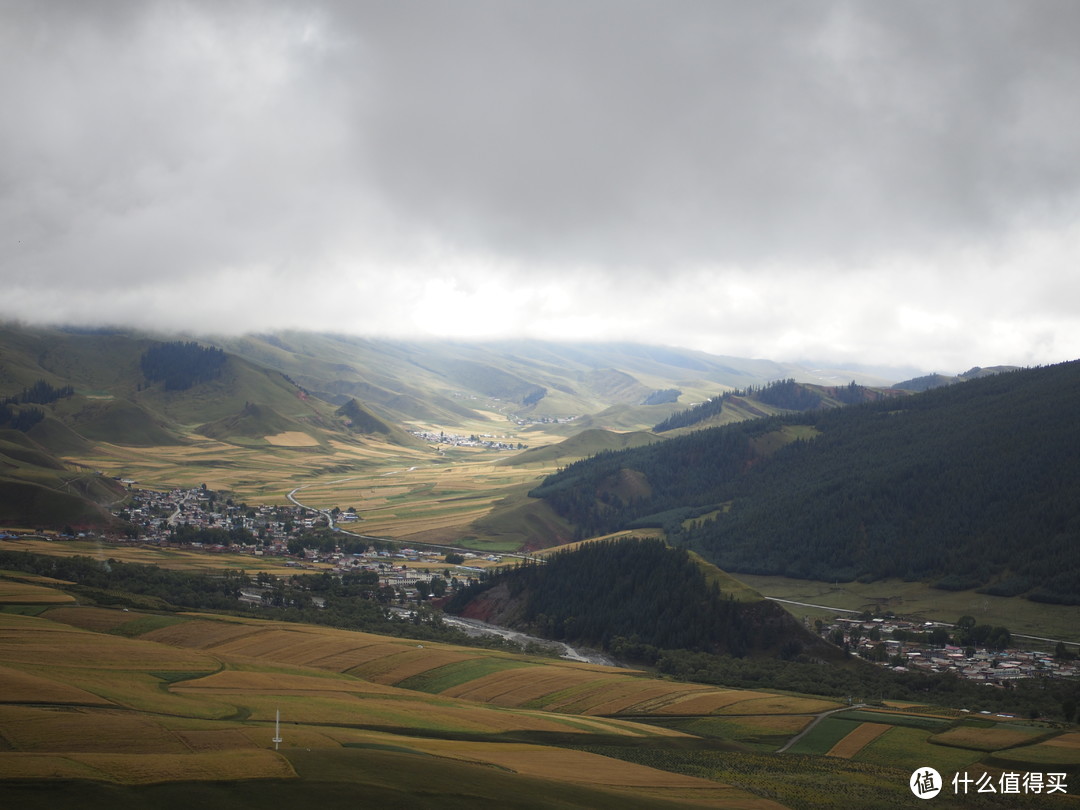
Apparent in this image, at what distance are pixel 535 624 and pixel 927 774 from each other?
102 meters

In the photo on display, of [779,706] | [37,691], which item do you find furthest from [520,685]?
[37,691]

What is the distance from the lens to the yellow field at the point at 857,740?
8444 centimetres

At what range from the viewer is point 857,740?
8738cm

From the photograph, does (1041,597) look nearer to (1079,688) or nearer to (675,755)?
(1079,688)

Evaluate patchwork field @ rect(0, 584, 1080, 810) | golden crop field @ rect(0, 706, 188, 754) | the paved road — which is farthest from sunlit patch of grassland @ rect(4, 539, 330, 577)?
the paved road

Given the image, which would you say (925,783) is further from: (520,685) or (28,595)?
(28,595)

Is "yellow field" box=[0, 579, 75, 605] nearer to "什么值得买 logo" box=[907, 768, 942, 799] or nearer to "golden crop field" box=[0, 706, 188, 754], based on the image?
"golden crop field" box=[0, 706, 188, 754]

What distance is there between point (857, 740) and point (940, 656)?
212ft

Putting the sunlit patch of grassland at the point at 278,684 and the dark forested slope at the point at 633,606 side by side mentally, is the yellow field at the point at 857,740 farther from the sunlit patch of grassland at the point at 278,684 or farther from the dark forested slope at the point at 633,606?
the dark forested slope at the point at 633,606

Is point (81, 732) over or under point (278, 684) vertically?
over

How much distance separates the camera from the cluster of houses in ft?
427

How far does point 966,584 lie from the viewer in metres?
194

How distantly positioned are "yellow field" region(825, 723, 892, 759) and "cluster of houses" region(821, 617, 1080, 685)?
44938mm

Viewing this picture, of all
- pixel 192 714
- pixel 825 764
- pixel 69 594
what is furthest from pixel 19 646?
pixel 825 764
